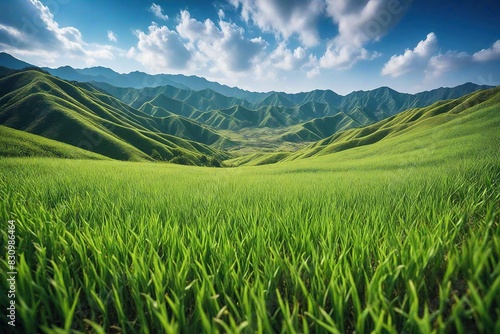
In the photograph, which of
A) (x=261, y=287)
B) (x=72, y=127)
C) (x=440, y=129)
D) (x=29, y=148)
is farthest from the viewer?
(x=72, y=127)

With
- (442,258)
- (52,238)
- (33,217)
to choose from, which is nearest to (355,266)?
(442,258)

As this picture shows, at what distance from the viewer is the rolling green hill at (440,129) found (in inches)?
1168

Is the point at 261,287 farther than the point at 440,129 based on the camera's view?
No

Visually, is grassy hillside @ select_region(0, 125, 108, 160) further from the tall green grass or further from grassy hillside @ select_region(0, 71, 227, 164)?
grassy hillside @ select_region(0, 71, 227, 164)

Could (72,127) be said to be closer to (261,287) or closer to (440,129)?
(440,129)

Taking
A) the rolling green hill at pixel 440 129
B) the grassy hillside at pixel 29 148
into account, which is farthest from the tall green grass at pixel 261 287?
the grassy hillside at pixel 29 148

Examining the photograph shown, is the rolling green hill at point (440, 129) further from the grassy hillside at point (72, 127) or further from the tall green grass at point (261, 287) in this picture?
the grassy hillside at point (72, 127)

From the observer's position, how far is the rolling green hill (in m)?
29.7

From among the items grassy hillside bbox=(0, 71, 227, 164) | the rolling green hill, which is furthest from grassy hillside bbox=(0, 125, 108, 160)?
the rolling green hill

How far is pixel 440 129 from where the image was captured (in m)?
39.5

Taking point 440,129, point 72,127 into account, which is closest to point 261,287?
point 440,129

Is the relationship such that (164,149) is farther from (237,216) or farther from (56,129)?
(237,216)

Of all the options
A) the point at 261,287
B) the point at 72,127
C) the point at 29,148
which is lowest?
the point at 261,287

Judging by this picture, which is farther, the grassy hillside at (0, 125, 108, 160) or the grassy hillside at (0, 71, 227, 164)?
the grassy hillside at (0, 71, 227, 164)
